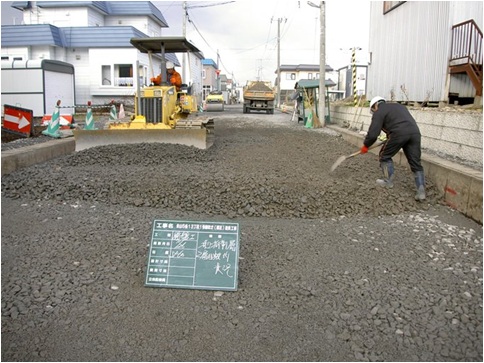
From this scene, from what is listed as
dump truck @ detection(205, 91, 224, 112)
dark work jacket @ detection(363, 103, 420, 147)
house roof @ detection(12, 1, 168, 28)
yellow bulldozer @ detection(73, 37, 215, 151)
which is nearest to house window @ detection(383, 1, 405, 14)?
yellow bulldozer @ detection(73, 37, 215, 151)

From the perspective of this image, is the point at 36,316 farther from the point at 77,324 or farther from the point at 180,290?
the point at 180,290

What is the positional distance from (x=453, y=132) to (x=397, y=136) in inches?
78.5

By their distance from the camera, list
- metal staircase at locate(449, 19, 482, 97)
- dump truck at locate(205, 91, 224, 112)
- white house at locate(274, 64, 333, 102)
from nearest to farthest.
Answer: metal staircase at locate(449, 19, 482, 97) < dump truck at locate(205, 91, 224, 112) < white house at locate(274, 64, 333, 102)

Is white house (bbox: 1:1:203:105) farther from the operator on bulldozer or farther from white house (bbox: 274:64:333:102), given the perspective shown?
white house (bbox: 274:64:333:102)

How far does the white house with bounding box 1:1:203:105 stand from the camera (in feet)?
80.0

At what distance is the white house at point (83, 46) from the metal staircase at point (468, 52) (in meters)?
16.0

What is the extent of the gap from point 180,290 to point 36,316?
1.08 meters

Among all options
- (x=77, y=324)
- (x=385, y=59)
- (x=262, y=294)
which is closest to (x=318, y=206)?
(x=262, y=294)

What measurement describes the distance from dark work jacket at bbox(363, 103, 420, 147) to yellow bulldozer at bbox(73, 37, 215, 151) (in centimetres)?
429

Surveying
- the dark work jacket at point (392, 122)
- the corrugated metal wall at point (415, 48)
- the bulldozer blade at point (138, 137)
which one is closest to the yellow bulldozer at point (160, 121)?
the bulldozer blade at point (138, 137)

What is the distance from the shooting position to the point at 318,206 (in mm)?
5816

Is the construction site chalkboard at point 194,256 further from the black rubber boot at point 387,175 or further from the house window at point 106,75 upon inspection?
the house window at point 106,75

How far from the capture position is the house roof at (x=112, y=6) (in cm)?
2622

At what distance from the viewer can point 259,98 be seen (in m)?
30.4
